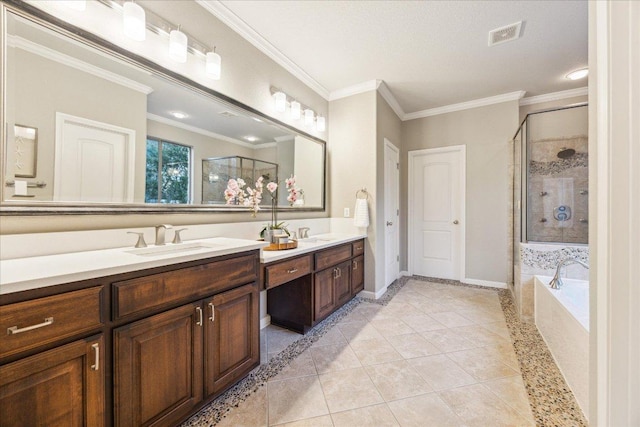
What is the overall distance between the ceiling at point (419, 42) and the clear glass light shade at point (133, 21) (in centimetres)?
60

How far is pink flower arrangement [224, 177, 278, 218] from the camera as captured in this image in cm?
213

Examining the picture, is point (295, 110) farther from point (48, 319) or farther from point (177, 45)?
point (48, 319)

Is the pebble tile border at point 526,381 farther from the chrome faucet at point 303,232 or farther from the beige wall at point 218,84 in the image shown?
the beige wall at point 218,84

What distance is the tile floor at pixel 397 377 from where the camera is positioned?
142 centimetres

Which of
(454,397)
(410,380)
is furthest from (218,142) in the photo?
(454,397)

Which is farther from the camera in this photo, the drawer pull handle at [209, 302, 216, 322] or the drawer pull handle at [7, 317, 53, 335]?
the drawer pull handle at [209, 302, 216, 322]

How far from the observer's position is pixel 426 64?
281 cm

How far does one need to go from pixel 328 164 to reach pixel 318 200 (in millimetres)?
545

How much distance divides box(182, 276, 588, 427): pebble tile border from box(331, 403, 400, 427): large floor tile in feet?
1.79

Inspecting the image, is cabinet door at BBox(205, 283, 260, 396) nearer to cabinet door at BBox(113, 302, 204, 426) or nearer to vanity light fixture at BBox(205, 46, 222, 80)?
cabinet door at BBox(113, 302, 204, 426)

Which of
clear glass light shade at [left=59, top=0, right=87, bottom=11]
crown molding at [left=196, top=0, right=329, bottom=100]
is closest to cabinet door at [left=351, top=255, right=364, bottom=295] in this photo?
crown molding at [left=196, top=0, right=329, bottom=100]

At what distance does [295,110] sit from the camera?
9.14 feet

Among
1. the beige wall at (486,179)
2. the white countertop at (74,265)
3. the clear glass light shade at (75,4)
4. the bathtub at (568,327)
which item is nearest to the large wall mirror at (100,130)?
the clear glass light shade at (75,4)

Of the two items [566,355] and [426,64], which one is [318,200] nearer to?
[426,64]
